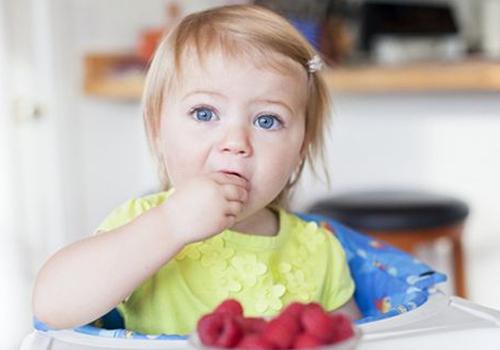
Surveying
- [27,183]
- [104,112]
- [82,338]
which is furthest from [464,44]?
[82,338]

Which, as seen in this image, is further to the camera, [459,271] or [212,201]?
[459,271]

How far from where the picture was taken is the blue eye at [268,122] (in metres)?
0.93

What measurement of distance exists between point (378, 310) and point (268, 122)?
1.08 feet

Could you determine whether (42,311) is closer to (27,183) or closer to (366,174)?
(27,183)

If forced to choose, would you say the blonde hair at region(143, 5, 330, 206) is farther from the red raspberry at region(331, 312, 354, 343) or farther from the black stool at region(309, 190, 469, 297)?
the black stool at region(309, 190, 469, 297)

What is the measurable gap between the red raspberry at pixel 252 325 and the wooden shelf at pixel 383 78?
57.6 inches

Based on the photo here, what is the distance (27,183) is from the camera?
231cm

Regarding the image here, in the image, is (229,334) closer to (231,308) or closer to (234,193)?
(231,308)

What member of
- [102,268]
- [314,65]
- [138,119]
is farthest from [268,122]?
[138,119]

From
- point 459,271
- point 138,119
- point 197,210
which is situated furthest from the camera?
point 138,119

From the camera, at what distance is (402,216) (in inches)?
81.3

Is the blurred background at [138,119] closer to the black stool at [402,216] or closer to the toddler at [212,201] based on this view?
the black stool at [402,216]

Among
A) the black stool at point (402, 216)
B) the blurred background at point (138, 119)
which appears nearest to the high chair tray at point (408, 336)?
the black stool at point (402, 216)

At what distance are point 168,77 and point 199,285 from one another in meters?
0.23
